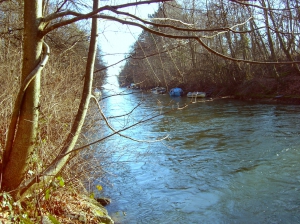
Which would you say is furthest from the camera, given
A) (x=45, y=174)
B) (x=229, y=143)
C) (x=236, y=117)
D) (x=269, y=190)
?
(x=236, y=117)

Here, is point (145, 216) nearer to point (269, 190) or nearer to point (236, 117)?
point (269, 190)

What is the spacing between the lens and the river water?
6035 millimetres

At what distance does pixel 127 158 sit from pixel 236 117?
27.9 feet

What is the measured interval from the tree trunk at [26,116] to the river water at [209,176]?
3.88 feet

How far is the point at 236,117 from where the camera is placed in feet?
53.9

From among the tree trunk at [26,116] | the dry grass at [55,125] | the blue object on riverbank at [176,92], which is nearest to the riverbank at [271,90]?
the blue object on riverbank at [176,92]

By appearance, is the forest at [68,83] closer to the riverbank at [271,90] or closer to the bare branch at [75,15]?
the bare branch at [75,15]

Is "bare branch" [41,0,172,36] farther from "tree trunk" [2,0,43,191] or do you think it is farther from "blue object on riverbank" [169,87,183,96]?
"blue object on riverbank" [169,87,183,96]

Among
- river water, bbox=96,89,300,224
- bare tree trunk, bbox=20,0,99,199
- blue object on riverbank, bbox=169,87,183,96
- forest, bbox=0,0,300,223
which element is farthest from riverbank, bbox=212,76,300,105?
bare tree trunk, bbox=20,0,99,199

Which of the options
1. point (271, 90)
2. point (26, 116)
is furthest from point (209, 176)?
point (271, 90)

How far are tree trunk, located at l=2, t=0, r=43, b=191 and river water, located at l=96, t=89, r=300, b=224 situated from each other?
1183 mm

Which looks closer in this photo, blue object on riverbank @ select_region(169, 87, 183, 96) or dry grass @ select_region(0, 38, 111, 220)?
dry grass @ select_region(0, 38, 111, 220)

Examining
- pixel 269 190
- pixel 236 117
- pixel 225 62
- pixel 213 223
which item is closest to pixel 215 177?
pixel 269 190

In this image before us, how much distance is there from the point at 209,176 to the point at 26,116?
556 cm
